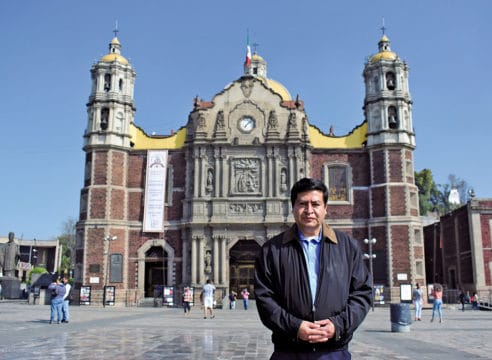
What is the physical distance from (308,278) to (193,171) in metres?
35.8

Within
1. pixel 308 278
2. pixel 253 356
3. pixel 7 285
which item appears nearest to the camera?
pixel 308 278

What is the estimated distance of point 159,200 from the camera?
39.0 m

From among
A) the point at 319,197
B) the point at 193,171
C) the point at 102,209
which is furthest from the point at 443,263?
the point at 319,197

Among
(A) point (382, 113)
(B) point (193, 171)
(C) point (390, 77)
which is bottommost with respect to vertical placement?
(B) point (193, 171)

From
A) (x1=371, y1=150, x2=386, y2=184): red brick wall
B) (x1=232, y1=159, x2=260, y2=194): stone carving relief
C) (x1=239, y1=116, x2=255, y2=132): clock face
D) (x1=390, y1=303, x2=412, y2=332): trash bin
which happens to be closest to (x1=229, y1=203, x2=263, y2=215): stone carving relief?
(x1=232, y1=159, x2=260, y2=194): stone carving relief

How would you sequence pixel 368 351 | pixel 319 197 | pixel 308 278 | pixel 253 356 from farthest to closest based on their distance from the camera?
1. pixel 368 351
2. pixel 253 356
3. pixel 319 197
4. pixel 308 278

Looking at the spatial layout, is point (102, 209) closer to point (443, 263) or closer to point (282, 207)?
point (282, 207)

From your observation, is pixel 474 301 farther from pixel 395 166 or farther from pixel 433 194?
pixel 433 194

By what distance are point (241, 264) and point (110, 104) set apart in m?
16.0

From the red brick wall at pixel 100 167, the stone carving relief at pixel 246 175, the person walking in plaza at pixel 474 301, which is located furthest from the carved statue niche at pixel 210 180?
the person walking in plaza at pixel 474 301

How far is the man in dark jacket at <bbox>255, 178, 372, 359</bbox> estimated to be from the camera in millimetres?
3746

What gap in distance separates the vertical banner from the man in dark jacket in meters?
35.3

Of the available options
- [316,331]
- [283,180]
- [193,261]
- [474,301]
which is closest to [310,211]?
[316,331]

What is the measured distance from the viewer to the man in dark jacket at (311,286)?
3746mm
